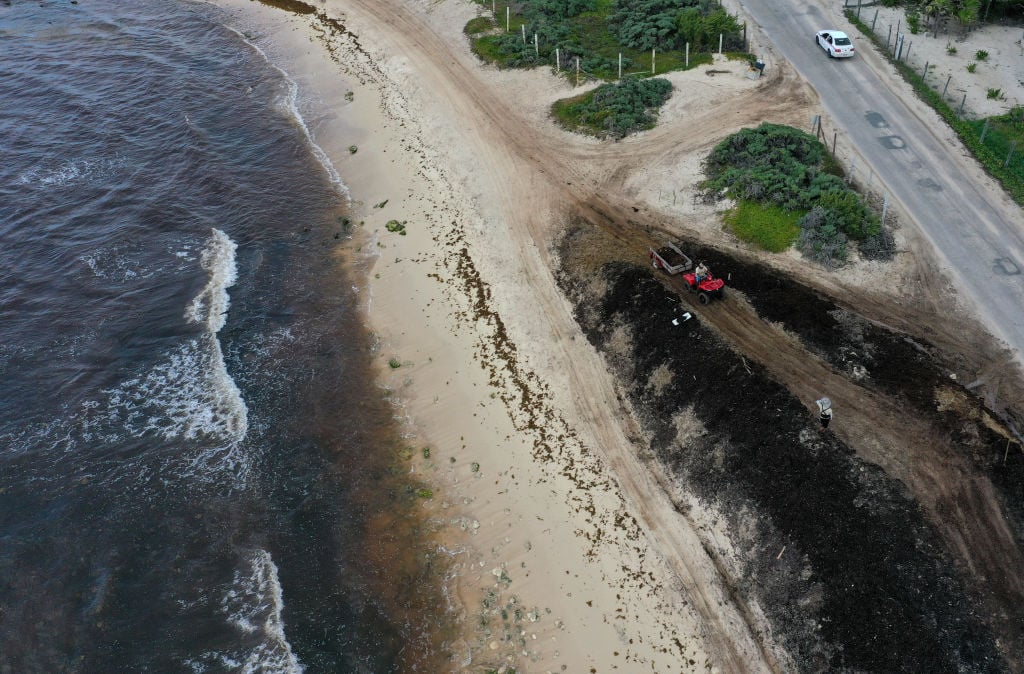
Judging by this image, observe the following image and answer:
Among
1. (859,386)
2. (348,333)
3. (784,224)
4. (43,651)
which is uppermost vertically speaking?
(784,224)

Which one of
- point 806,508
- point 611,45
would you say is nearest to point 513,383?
point 806,508

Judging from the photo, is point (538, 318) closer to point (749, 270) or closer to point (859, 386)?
point (749, 270)

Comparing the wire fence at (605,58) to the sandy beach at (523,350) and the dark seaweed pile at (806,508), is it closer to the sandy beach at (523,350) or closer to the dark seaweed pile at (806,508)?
the sandy beach at (523,350)

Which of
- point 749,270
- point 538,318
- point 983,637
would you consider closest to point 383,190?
point 538,318

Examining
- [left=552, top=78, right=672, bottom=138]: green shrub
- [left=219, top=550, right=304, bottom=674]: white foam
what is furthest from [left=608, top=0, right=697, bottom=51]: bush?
[left=219, top=550, right=304, bottom=674]: white foam

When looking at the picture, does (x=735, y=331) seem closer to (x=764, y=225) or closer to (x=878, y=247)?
(x=764, y=225)

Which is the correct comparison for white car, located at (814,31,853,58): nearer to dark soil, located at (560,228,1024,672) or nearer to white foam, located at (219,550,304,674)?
dark soil, located at (560,228,1024,672)

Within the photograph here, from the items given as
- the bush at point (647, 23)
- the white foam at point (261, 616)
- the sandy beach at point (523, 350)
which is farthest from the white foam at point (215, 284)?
the bush at point (647, 23)
